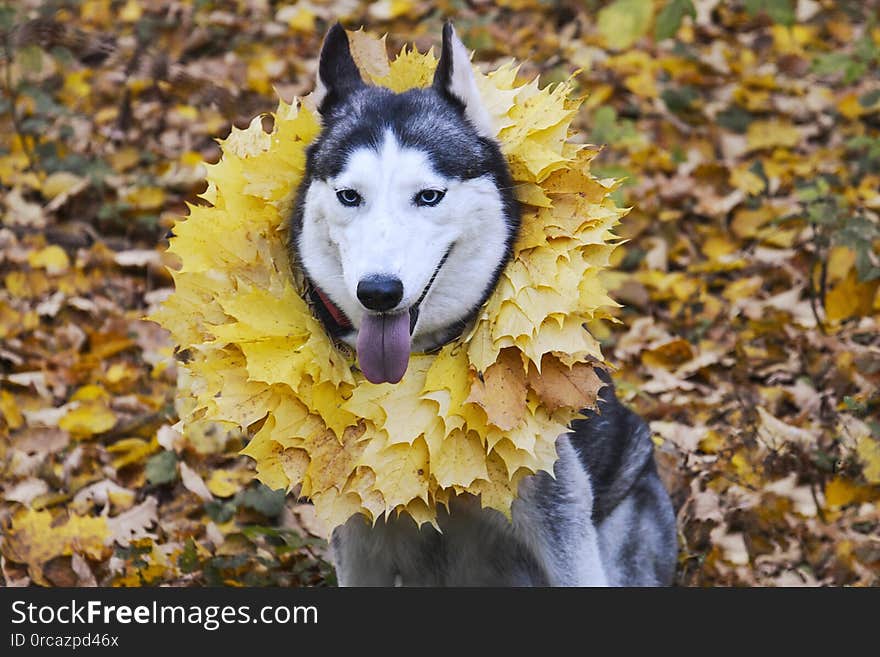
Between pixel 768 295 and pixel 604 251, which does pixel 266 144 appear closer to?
pixel 604 251

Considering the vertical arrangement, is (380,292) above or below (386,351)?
above

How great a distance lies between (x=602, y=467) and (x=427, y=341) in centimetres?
92

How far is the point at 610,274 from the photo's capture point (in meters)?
6.69

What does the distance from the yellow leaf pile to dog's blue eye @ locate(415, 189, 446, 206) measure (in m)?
0.34

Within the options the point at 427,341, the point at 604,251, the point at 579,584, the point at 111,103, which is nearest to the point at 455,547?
the point at 579,584

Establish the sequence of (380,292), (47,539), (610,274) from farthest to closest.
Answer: (610,274) → (47,539) → (380,292)

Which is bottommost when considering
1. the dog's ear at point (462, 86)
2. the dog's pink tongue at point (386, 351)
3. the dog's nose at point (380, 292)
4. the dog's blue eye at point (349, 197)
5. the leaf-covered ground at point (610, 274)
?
the leaf-covered ground at point (610, 274)

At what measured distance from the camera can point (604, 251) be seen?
3.69m

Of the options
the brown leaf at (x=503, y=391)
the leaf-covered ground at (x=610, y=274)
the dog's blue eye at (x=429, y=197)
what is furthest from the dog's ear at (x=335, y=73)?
the brown leaf at (x=503, y=391)

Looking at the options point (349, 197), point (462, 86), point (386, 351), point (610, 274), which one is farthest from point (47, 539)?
point (610, 274)

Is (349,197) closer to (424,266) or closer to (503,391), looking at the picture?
(424,266)

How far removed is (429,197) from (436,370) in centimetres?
57

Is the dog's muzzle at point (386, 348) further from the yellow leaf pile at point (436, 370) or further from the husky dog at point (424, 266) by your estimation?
the yellow leaf pile at point (436, 370)

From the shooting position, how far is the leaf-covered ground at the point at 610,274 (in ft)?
15.5
